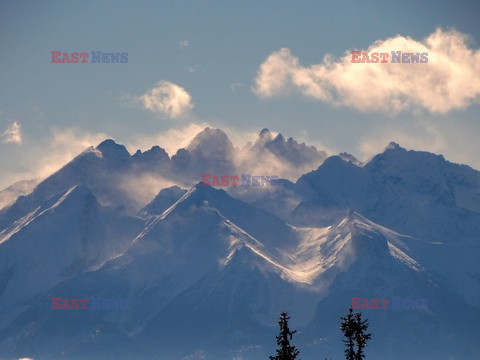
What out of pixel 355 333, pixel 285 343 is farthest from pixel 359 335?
pixel 285 343

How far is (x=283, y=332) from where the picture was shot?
116m

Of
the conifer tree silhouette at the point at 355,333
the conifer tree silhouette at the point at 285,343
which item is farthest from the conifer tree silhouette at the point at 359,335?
the conifer tree silhouette at the point at 285,343

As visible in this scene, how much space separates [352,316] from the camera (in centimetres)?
12188

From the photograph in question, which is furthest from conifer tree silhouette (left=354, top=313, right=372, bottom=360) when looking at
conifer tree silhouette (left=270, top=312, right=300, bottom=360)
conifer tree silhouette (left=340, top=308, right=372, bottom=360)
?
conifer tree silhouette (left=270, top=312, right=300, bottom=360)

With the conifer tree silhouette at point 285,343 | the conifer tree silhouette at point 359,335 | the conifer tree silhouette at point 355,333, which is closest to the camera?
the conifer tree silhouette at point 285,343

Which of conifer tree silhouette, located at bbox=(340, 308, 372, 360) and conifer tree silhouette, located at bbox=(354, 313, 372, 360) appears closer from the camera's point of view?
conifer tree silhouette, located at bbox=(354, 313, 372, 360)

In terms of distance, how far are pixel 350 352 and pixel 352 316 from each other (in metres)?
3.86

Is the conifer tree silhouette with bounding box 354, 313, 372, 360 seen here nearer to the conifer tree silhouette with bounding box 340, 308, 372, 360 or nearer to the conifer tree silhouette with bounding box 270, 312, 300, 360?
the conifer tree silhouette with bounding box 340, 308, 372, 360

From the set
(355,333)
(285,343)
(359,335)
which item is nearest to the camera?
(285,343)

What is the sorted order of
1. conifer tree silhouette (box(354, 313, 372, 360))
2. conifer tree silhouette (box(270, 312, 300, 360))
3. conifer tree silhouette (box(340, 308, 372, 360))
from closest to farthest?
1. conifer tree silhouette (box(270, 312, 300, 360))
2. conifer tree silhouette (box(354, 313, 372, 360))
3. conifer tree silhouette (box(340, 308, 372, 360))

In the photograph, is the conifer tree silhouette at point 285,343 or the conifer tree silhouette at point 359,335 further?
the conifer tree silhouette at point 359,335

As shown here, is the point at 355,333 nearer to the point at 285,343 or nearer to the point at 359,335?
the point at 359,335

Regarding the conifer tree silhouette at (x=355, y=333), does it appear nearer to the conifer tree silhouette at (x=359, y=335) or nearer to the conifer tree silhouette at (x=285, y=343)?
the conifer tree silhouette at (x=359, y=335)

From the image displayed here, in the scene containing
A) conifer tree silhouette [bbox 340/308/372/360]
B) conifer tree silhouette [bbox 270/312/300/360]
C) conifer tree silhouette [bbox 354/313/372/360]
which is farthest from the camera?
conifer tree silhouette [bbox 340/308/372/360]
